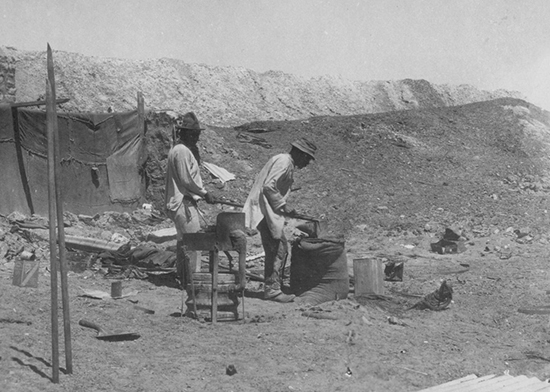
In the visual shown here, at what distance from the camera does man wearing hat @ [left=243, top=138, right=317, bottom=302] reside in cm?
726

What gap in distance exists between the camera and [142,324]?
596 cm

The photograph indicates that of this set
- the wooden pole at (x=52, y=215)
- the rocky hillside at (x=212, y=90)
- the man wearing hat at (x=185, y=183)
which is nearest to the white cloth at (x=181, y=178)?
the man wearing hat at (x=185, y=183)

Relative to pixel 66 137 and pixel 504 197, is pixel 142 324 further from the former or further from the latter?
pixel 504 197

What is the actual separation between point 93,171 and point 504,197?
927 centimetres

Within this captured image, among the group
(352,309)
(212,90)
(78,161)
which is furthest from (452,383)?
Result: (212,90)

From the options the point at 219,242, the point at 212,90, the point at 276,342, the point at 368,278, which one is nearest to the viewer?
the point at 276,342

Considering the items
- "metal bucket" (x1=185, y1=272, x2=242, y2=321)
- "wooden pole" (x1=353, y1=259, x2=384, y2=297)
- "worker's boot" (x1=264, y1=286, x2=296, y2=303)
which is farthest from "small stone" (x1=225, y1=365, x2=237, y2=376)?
"wooden pole" (x1=353, y1=259, x2=384, y2=297)

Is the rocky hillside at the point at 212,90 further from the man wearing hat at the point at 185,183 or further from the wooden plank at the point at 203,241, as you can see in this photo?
the wooden plank at the point at 203,241

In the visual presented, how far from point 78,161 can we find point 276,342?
8809 mm

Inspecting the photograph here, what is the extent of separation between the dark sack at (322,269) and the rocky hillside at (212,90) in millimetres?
26211

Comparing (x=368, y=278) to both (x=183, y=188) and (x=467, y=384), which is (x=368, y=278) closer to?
(x=183, y=188)

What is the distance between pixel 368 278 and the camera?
752 centimetres

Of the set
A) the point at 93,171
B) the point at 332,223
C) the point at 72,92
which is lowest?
the point at 332,223

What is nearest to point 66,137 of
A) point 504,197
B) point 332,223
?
point 332,223
